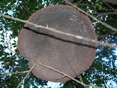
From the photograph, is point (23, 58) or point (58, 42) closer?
point (58, 42)

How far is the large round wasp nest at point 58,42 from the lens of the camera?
176 centimetres

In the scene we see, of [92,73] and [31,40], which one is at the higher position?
[31,40]

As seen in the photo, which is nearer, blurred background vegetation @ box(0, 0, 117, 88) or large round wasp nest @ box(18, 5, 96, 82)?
large round wasp nest @ box(18, 5, 96, 82)

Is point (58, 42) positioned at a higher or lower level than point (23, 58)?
higher

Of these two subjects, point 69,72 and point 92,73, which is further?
point 92,73

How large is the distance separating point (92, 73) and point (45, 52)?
3.62 m

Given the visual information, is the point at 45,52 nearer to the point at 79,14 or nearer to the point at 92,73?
the point at 79,14

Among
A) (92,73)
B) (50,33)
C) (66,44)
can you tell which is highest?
(50,33)

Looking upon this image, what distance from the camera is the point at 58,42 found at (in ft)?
5.92

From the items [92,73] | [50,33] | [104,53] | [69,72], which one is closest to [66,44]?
[50,33]

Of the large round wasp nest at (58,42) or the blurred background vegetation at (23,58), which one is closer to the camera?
the large round wasp nest at (58,42)

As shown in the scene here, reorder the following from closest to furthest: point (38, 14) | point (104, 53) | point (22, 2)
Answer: point (38, 14) → point (22, 2) → point (104, 53)

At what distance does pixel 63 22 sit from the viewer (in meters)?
1.80

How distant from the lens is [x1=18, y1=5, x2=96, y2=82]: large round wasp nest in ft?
5.76
